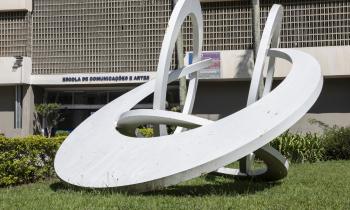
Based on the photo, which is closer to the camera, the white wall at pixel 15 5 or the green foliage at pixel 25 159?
the green foliage at pixel 25 159

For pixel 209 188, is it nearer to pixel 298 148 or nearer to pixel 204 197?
pixel 204 197

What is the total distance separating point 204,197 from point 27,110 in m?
26.2

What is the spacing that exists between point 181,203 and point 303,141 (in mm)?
12403

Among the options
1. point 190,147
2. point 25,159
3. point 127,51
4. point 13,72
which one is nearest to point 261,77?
point 190,147

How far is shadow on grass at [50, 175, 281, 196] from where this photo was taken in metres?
9.34

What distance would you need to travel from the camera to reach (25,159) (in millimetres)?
12586

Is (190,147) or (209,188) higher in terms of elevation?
(190,147)

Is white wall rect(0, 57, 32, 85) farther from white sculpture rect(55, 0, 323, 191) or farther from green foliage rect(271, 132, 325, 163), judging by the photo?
white sculpture rect(55, 0, 323, 191)

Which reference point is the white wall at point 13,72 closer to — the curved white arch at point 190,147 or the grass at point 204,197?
the grass at point 204,197

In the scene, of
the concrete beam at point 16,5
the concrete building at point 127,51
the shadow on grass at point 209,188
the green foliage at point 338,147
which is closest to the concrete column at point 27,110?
the concrete building at point 127,51

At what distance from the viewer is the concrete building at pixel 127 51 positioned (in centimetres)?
3003

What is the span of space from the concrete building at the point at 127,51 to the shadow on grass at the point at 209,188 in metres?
19.2

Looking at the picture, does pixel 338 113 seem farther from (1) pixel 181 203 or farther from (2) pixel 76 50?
(1) pixel 181 203

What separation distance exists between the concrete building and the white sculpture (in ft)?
62.9
